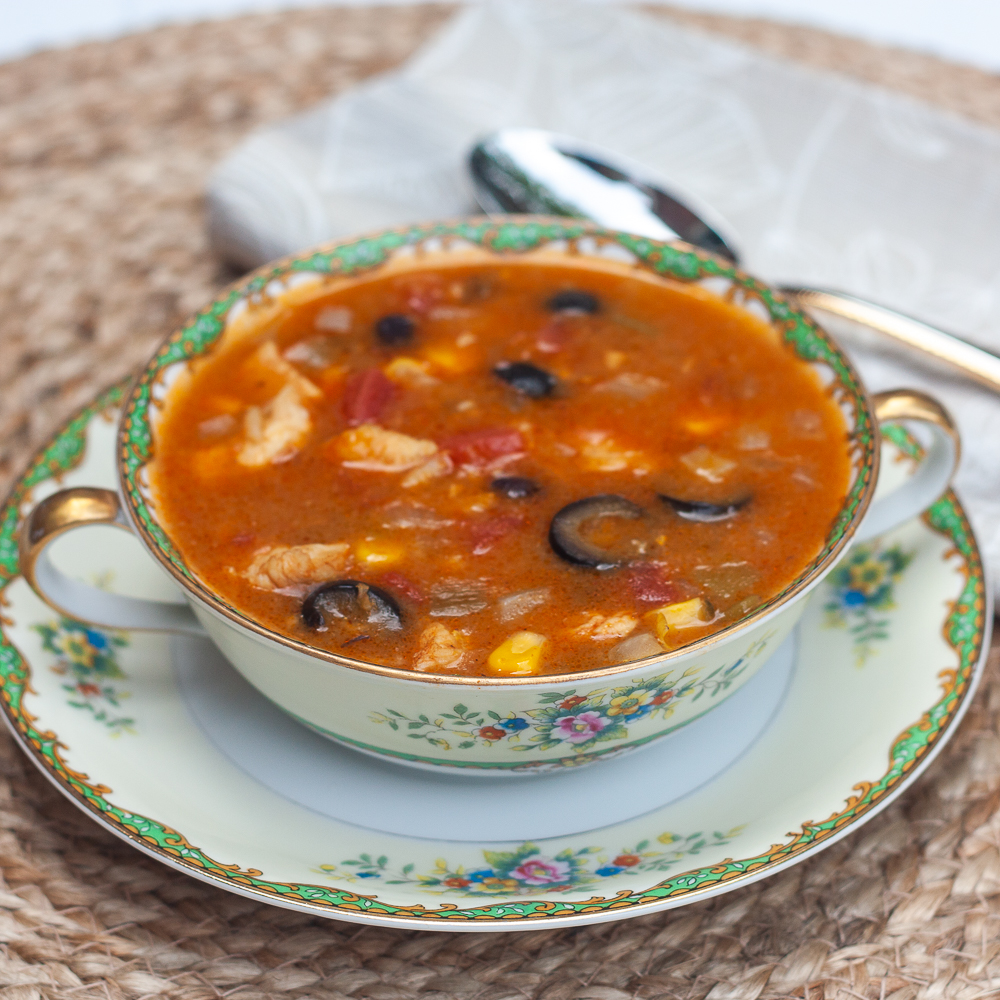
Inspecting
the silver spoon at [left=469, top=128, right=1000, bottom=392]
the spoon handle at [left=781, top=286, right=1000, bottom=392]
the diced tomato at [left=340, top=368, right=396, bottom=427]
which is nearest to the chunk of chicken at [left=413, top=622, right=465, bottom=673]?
the diced tomato at [left=340, top=368, right=396, bottom=427]

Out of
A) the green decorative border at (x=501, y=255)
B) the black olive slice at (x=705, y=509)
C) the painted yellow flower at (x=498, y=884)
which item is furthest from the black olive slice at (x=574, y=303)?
the painted yellow flower at (x=498, y=884)

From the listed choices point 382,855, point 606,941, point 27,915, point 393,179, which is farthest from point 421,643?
point 393,179

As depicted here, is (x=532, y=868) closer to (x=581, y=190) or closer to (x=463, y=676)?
(x=463, y=676)

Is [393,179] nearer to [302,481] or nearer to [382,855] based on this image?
[302,481]

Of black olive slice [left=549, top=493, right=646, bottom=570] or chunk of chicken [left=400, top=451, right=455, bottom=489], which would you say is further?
chunk of chicken [left=400, top=451, right=455, bottom=489]

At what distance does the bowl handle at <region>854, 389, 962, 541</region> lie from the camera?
2170 mm

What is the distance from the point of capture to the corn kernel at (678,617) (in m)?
1.79

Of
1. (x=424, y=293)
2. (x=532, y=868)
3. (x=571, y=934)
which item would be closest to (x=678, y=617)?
(x=532, y=868)

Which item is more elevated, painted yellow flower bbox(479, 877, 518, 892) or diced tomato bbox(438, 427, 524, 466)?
diced tomato bbox(438, 427, 524, 466)

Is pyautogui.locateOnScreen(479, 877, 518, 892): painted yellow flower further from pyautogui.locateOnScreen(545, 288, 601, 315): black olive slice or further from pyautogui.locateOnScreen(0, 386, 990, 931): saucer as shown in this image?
pyautogui.locateOnScreen(545, 288, 601, 315): black olive slice

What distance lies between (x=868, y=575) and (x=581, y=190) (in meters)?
1.59

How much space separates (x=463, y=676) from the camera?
1.65 metres

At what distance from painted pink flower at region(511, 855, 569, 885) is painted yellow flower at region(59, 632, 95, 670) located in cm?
93

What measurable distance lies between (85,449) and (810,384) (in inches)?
61.9
